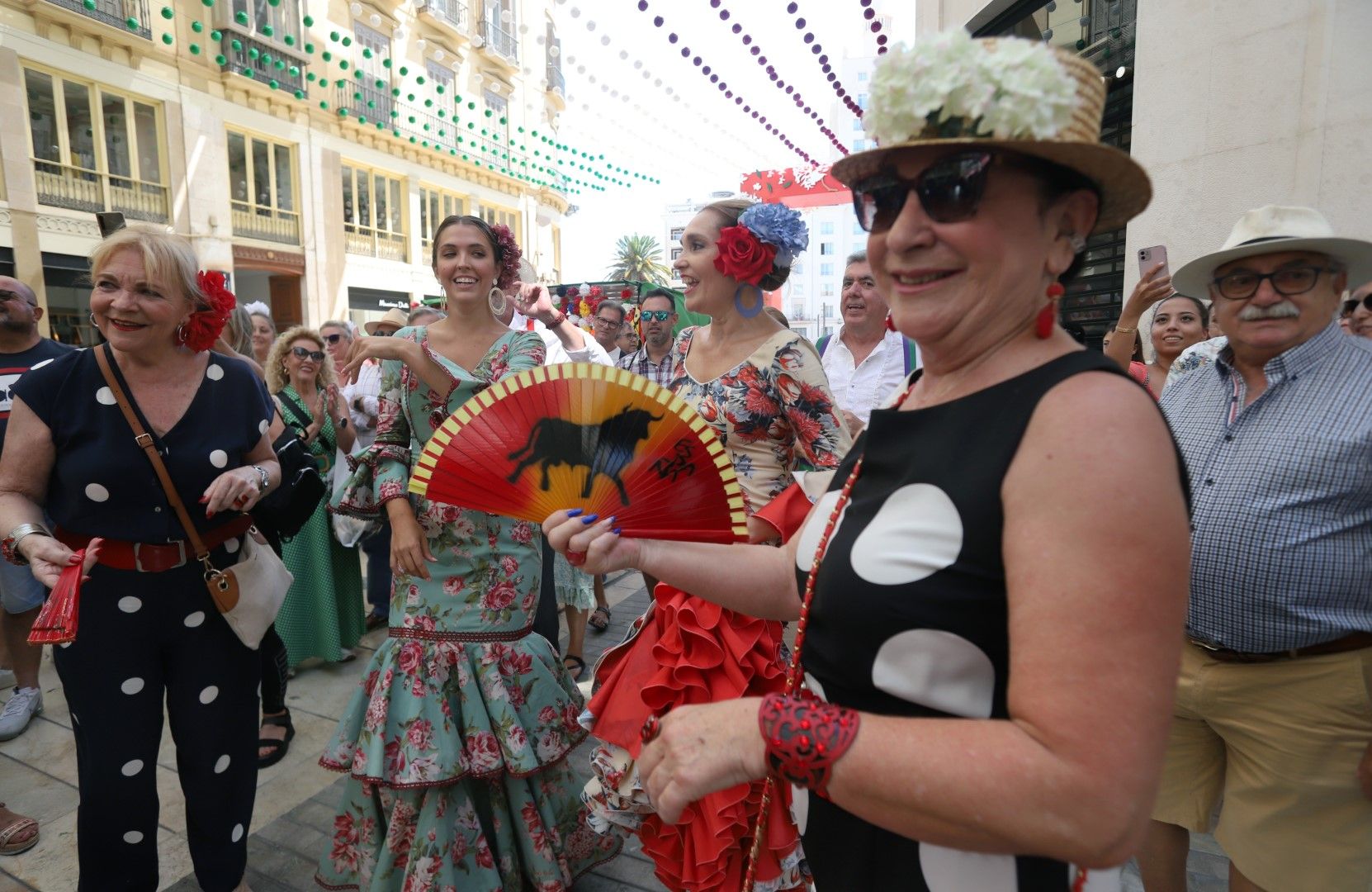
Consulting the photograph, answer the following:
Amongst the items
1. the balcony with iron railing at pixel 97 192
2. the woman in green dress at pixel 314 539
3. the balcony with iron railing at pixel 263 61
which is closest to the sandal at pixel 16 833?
the woman in green dress at pixel 314 539

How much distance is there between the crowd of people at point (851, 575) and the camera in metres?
0.84

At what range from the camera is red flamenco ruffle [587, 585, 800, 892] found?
2043 millimetres

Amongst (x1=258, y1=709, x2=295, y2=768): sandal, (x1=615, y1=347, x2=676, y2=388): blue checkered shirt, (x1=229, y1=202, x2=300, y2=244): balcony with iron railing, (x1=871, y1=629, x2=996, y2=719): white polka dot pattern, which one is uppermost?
(x1=229, y1=202, x2=300, y2=244): balcony with iron railing

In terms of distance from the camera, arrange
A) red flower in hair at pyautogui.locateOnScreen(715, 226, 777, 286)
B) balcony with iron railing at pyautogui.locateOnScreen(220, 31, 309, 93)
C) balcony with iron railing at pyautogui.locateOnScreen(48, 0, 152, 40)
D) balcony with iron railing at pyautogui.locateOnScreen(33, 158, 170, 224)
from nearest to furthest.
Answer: red flower in hair at pyautogui.locateOnScreen(715, 226, 777, 286), balcony with iron railing at pyautogui.locateOnScreen(48, 0, 152, 40), balcony with iron railing at pyautogui.locateOnScreen(33, 158, 170, 224), balcony with iron railing at pyautogui.locateOnScreen(220, 31, 309, 93)

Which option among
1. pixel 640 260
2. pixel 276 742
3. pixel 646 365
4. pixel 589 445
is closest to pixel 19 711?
pixel 276 742

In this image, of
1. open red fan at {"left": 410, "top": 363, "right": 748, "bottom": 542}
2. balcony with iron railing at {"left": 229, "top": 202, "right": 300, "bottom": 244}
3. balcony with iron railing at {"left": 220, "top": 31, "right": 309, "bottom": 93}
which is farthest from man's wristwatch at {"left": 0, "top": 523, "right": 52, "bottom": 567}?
balcony with iron railing at {"left": 220, "top": 31, "right": 309, "bottom": 93}

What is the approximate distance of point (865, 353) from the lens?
5070 mm

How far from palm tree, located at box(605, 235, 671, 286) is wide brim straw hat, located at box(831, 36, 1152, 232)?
55098mm

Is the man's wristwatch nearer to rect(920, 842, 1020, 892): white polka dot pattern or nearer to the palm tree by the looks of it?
rect(920, 842, 1020, 892): white polka dot pattern

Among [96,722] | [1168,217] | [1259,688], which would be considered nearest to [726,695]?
[1259,688]

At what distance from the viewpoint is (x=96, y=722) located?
2297 millimetres

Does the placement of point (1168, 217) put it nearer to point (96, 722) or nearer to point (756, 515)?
point (756, 515)

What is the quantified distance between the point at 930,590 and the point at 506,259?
2.50m

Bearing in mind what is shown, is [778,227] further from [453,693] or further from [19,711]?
[19,711]
